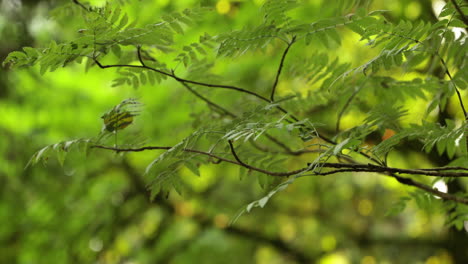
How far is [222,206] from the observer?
301 cm

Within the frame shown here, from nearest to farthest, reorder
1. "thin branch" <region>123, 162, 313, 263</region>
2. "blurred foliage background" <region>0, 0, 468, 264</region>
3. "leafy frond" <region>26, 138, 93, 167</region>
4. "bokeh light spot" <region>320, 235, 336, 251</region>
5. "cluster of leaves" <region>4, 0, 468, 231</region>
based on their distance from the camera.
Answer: "cluster of leaves" <region>4, 0, 468, 231</region> < "leafy frond" <region>26, 138, 93, 167</region> < "blurred foliage background" <region>0, 0, 468, 264</region> < "thin branch" <region>123, 162, 313, 263</region> < "bokeh light spot" <region>320, 235, 336, 251</region>

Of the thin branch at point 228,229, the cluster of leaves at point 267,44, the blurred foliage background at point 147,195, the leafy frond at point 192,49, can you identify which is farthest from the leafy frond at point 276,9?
the thin branch at point 228,229

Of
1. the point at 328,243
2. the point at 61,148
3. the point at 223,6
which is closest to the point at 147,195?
the point at 223,6

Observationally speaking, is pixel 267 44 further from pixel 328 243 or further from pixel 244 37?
pixel 328 243

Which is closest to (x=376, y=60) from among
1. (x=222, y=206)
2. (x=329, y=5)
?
(x=329, y=5)

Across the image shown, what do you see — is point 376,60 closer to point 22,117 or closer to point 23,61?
point 23,61

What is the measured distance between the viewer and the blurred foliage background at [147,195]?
2.17 m

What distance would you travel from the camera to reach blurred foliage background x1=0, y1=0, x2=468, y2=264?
7.11 feet

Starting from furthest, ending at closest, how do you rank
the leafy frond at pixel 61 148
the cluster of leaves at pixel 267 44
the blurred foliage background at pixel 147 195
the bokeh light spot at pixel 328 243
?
1. the bokeh light spot at pixel 328 243
2. the blurred foliage background at pixel 147 195
3. the leafy frond at pixel 61 148
4. the cluster of leaves at pixel 267 44

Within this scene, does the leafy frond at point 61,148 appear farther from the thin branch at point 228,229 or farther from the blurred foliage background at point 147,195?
the thin branch at point 228,229

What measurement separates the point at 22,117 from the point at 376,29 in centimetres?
229

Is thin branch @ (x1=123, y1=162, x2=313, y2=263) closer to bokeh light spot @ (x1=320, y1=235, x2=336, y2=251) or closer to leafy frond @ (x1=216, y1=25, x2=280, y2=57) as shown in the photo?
bokeh light spot @ (x1=320, y1=235, x2=336, y2=251)

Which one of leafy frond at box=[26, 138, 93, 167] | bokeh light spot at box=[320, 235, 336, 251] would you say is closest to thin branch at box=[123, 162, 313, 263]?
bokeh light spot at box=[320, 235, 336, 251]

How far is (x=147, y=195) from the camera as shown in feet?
9.52
